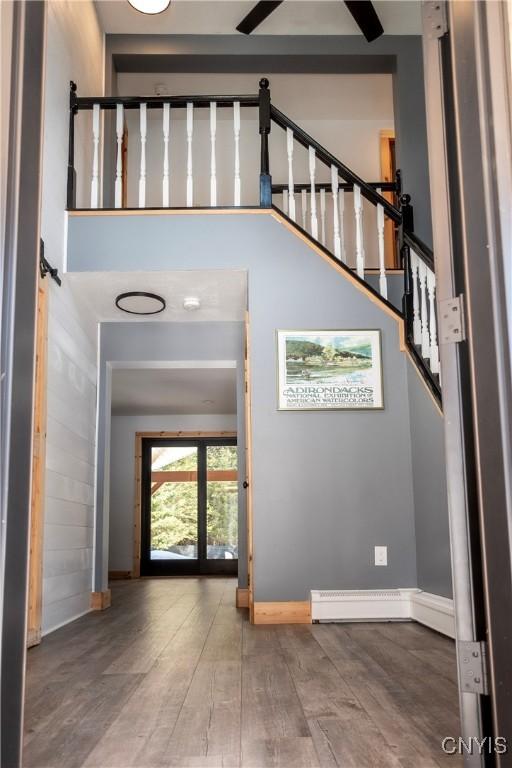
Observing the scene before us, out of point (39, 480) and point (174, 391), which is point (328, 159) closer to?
point (39, 480)

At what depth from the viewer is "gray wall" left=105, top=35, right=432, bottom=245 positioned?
5449 mm

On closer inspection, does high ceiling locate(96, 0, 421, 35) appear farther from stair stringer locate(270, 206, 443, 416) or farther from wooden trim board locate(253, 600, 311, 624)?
wooden trim board locate(253, 600, 311, 624)

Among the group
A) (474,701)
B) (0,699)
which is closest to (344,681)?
(474,701)

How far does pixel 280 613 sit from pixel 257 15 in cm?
415

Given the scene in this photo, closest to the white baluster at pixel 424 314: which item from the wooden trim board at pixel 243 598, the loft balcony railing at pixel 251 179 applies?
the loft balcony railing at pixel 251 179

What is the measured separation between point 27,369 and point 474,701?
47.2 inches

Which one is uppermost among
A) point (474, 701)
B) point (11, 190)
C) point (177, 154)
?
point (177, 154)

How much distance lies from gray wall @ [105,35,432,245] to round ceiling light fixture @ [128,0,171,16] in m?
0.83

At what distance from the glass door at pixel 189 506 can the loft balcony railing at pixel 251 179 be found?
4.12 meters

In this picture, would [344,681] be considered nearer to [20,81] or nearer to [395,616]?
[395,616]

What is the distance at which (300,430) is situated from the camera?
4156 millimetres

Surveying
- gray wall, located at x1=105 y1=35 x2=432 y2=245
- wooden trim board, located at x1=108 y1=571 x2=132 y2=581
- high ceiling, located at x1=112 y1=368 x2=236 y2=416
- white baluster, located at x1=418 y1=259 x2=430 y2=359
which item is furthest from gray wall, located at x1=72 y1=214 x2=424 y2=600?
wooden trim board, located at x1=108 y1=571 x2=132 y2=581

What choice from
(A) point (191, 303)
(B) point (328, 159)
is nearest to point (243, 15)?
(B) point (328, 159)

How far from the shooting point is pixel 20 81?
152 cm
